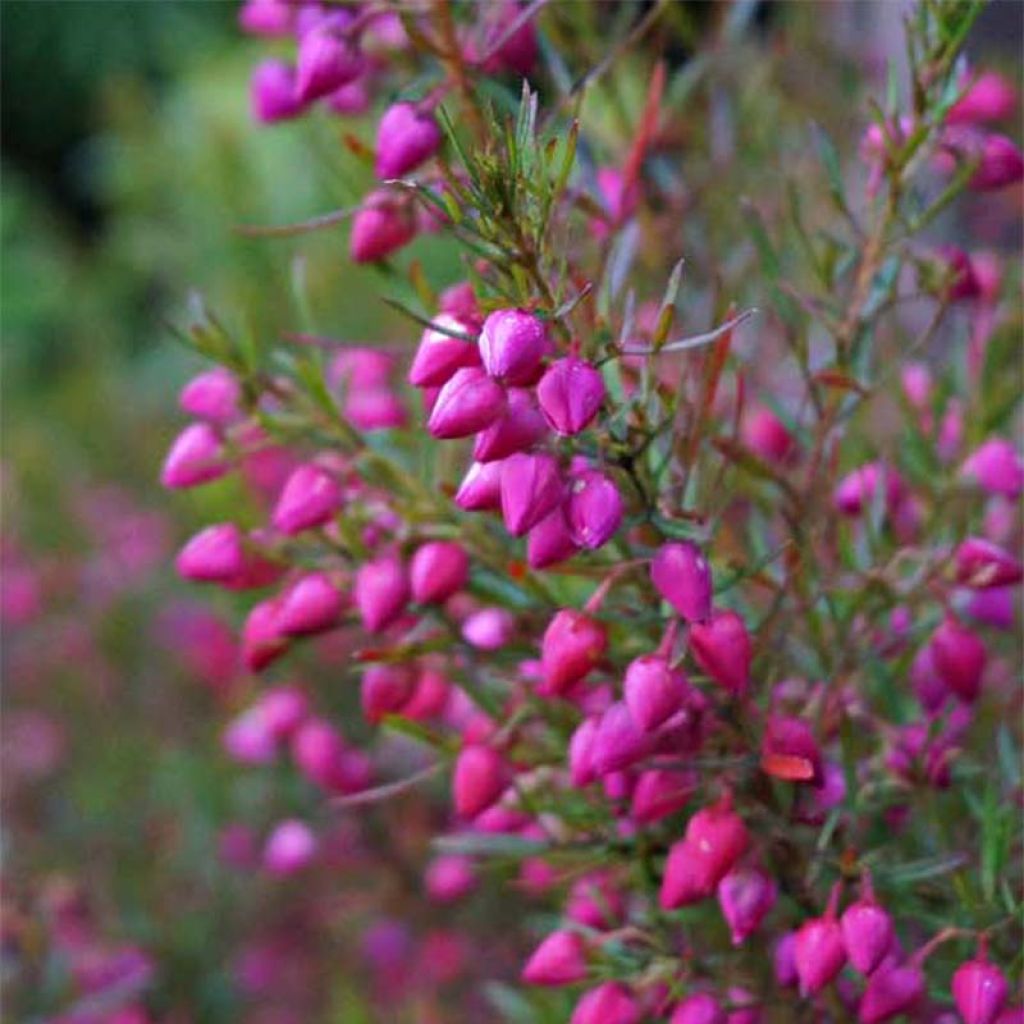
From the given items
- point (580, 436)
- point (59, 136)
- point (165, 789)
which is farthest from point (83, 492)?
point (59, 136)

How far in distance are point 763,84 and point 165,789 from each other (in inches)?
28.3

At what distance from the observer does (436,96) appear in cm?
63

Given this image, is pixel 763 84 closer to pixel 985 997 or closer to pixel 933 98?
pixel 933 98

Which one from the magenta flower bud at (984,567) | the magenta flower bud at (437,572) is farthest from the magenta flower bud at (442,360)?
the magenta flower bud at (984,567)

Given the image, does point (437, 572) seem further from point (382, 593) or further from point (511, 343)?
point (511, 343)

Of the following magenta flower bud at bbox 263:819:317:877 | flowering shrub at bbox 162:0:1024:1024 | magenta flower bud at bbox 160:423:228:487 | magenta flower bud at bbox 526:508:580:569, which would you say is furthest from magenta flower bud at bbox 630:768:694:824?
magenta flower bud at bbox 263:819:317:877

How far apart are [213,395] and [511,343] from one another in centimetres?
23

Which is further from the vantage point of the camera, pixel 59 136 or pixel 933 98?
pixel 59 136

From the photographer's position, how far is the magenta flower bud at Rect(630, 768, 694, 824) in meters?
0.60

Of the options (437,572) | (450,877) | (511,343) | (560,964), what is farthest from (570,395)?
(450,877)

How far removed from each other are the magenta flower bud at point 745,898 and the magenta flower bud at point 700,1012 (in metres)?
0.02

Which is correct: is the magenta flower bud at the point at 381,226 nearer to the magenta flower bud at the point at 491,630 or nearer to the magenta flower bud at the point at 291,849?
the magenta flower bud at the point at 491,630

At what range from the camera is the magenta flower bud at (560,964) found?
25.4 inches

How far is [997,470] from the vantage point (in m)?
0.71
